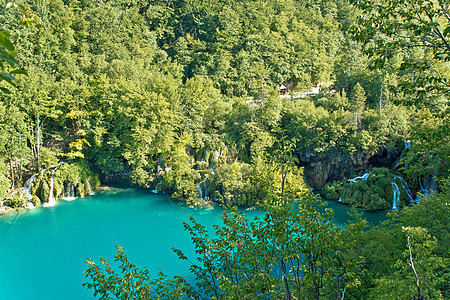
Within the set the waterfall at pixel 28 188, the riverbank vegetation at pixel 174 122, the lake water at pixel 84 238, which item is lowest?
the lake water at pixel 84 238

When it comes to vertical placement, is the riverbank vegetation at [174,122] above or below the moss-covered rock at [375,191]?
above

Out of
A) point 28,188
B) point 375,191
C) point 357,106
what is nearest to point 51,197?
point 28,188

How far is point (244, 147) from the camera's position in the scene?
961 inches

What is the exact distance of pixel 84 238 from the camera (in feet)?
59.1

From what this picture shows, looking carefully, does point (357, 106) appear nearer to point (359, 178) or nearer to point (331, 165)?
point (331, 165)

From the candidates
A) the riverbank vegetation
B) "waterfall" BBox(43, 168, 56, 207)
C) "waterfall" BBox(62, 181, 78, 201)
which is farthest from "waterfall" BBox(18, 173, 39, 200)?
"waterfall" BBox(62, 181, 78, 201)

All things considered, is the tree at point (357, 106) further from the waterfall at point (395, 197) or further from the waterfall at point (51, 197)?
the waterfall at point (51, 197)

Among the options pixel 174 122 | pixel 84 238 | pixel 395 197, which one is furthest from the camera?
pixel 174 122

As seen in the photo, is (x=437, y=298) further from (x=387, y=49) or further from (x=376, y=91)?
(x=376, y=91)

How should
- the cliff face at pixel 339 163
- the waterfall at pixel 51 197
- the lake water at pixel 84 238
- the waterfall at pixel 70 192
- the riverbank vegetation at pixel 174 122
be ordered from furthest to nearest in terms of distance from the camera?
the waterfall at pixel 70 192 < the cliff face at pixel 339 163 < the waterfall at pixel 51 197 < the riverbank vegetation at pixel 174 122 < the lake water at pixel 84 238

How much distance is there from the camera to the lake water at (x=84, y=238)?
14602mm

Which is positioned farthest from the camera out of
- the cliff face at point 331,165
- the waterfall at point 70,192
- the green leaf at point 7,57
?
the waterfall at point 70,192

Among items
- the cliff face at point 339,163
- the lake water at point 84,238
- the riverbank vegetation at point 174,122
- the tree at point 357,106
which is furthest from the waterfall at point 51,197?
the tree at point 357,106

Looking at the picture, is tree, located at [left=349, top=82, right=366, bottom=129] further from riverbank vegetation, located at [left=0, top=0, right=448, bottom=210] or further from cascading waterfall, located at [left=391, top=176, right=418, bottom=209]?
cascading waterfall, located at [left=391, top=176, right=418, bottom=209]
